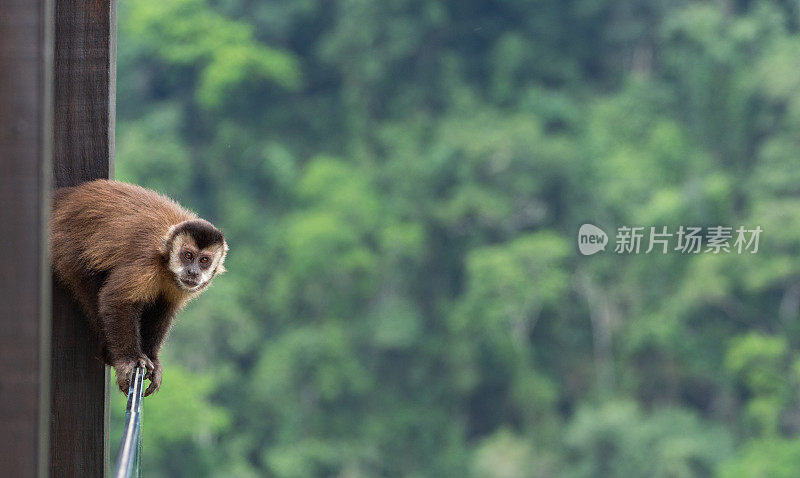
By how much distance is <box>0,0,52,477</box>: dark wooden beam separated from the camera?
0.72 m

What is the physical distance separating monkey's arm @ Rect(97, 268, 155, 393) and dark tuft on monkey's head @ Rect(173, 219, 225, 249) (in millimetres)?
119

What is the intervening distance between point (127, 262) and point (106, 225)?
0.08 metres

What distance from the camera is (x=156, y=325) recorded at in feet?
4.94

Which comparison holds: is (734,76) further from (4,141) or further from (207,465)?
(4,141)

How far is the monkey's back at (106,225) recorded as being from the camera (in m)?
1.27

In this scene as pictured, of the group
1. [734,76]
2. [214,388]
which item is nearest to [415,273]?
[214,388]

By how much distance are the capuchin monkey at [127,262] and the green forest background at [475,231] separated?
9239 mm

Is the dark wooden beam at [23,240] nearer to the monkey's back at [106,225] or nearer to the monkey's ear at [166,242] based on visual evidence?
the monkey's back at [106,225]

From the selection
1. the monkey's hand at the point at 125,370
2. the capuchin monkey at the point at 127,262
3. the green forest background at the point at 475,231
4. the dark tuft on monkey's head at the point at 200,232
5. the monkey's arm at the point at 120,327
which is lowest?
the monkey's hand at the point at 125,370

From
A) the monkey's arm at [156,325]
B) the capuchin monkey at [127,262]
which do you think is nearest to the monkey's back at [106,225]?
the capuchin monkey at [127,262]

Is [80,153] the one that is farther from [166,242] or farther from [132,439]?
[132,439]

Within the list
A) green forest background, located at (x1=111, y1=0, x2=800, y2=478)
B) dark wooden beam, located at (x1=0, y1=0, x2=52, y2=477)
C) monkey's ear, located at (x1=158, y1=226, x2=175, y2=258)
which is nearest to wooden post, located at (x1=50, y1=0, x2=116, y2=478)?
monkey's ear, located at (x1=158, y1=226, x2=175, y2=258)

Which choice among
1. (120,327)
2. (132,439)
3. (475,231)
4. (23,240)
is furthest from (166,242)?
(475,231)

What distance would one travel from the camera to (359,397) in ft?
39.0
